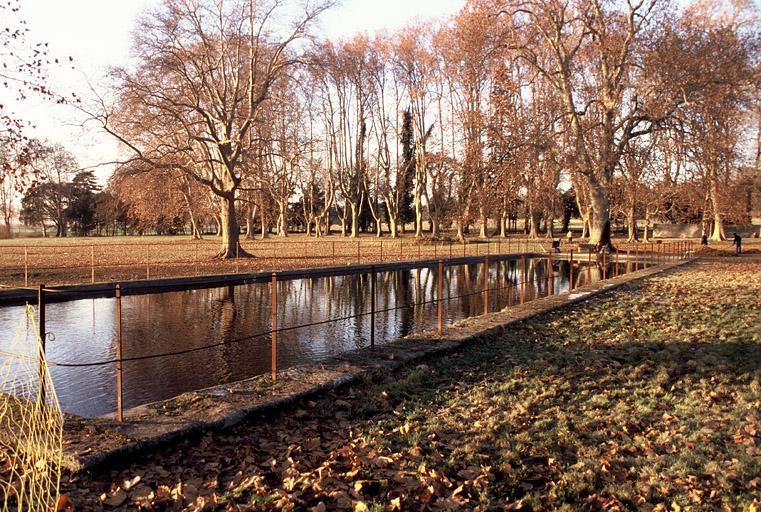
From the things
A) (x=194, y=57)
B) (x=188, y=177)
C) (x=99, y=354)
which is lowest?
(x=99, y=354)

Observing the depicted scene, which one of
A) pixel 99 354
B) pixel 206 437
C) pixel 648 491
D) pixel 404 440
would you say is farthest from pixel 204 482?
pixel 99 354

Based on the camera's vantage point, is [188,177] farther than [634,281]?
Yes

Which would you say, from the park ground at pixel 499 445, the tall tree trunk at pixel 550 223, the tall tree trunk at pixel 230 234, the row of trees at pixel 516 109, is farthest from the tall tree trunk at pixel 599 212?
the park ground at pixel 499 445

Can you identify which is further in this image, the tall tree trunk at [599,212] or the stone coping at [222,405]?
the tall tree trunk at [599,212]

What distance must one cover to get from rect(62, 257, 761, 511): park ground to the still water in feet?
5.83

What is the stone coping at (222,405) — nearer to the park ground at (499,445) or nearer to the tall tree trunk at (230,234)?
the park ground at (499,445)

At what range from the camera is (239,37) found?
28.5 meters

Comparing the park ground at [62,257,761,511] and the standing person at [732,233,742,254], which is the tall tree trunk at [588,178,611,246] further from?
the park ground at [62,257,761,511]

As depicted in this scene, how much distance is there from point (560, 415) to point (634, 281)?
13.3 metres

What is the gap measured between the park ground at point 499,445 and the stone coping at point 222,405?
0.15 meters

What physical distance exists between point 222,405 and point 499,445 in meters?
2.64

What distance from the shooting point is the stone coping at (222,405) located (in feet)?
14.2

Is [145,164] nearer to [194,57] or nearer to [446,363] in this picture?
[194,57]

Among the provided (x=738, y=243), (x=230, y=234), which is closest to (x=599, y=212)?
(x=738, y=243)
